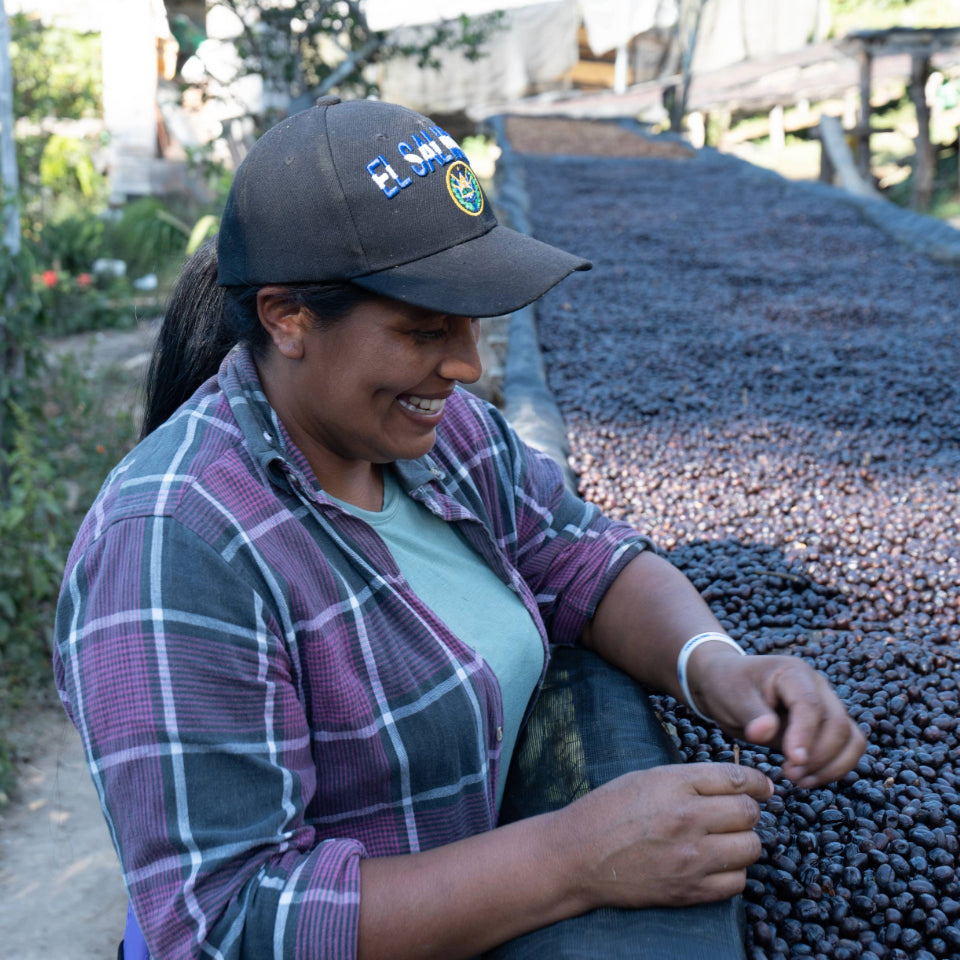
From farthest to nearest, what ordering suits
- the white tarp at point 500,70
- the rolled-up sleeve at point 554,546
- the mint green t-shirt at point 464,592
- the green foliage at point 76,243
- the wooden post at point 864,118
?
1. the white tarp at point 500,70
2. the wooden post at point 864,118
3. the green foliage at point 76,243
4. the rolled-up sleeve at point 554,546
5. the mint green t-shirt at point 464,592

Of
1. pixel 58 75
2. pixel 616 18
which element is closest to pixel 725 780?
pixel 58 75

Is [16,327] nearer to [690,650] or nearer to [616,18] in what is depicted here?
[690,650]

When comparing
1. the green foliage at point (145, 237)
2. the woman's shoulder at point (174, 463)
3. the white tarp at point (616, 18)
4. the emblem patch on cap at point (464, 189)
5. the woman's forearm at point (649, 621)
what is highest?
the white tarp at point (616, 18)

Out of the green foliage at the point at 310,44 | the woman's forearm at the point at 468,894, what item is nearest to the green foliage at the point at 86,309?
the green foliage at the point at 310,44

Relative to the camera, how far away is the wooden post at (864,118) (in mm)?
9867

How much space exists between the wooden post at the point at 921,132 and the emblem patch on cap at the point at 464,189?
9518mm

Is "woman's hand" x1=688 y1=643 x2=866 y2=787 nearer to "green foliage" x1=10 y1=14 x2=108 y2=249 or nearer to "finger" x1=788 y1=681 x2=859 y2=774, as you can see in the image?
"finger" x1=788 y1=681 x2=859 y2=774

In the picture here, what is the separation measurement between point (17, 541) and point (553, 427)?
6.34ft

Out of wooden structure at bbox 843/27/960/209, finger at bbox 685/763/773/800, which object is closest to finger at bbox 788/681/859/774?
finger at bbox 685/763/773/800

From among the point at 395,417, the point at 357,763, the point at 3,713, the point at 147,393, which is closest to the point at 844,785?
the point at 357,763

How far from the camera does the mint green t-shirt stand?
1.39 metres

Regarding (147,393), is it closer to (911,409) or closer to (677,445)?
(677,445)

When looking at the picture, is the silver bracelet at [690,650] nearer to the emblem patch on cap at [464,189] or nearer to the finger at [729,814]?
the finger at [729,814]

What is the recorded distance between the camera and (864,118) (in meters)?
10.2
